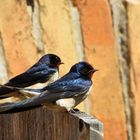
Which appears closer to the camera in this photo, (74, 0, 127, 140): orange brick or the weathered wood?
the weathered wood

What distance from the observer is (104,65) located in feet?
7.73

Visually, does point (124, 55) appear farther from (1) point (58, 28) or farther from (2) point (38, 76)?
(2) point (38, 76)

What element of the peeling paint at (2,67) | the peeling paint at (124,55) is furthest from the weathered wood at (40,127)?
the peeling paint at (124,55)

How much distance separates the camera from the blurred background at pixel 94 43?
2.31 metres

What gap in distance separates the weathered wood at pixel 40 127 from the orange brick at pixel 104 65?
955mm

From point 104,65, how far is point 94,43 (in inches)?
2.9

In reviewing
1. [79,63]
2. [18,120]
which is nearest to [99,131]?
[18,120]

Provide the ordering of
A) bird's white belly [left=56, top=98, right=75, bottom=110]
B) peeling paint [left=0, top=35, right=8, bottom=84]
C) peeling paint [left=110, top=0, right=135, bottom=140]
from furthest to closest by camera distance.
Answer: peeling paint [left=110, top=0, right=135, bottom=140] < peeling paint [left=0, top=35, right=8, bottom=84] < bird's white belly [left=56, top=98, right=75, bottom=110]

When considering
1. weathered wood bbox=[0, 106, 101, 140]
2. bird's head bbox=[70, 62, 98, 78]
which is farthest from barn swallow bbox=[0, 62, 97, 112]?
weathered wood bbox=[0, 106, 101, 140]

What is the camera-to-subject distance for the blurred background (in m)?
2.31

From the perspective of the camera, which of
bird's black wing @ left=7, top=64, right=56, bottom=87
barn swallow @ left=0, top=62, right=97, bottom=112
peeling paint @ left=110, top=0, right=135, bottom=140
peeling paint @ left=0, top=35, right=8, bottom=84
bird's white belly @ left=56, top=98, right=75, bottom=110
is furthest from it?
bird's black wing @ left=7, top=64, right=56, bottom=87

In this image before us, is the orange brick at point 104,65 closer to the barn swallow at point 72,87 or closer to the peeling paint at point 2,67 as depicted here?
the barn swallow at point 72,87

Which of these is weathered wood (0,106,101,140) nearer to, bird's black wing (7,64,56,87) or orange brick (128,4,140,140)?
orange brick (128,4,140,140)

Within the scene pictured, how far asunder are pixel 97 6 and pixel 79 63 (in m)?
0.20
